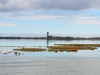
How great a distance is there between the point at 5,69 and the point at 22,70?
7.26 ft

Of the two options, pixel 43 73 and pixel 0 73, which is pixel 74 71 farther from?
pixel 0 73

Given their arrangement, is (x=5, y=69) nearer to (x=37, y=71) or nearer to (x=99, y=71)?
(x=37, y=71)

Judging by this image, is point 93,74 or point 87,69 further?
point 87,69

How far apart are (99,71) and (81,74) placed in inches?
117

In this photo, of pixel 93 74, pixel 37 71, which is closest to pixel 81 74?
pixel 93 74

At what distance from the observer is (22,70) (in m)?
32.3

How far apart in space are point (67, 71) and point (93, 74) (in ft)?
10.7

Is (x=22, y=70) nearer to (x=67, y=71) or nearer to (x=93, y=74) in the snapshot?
(x=67, y=71)

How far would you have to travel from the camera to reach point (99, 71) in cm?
3147

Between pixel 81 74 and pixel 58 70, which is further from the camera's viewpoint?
pixel 58 70

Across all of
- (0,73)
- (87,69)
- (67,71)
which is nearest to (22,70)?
(0,73)

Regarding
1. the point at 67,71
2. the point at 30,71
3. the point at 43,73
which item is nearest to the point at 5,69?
the point at 30,71

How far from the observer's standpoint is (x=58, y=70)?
32.4 metres

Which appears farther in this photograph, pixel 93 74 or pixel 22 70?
pixel 22 70
